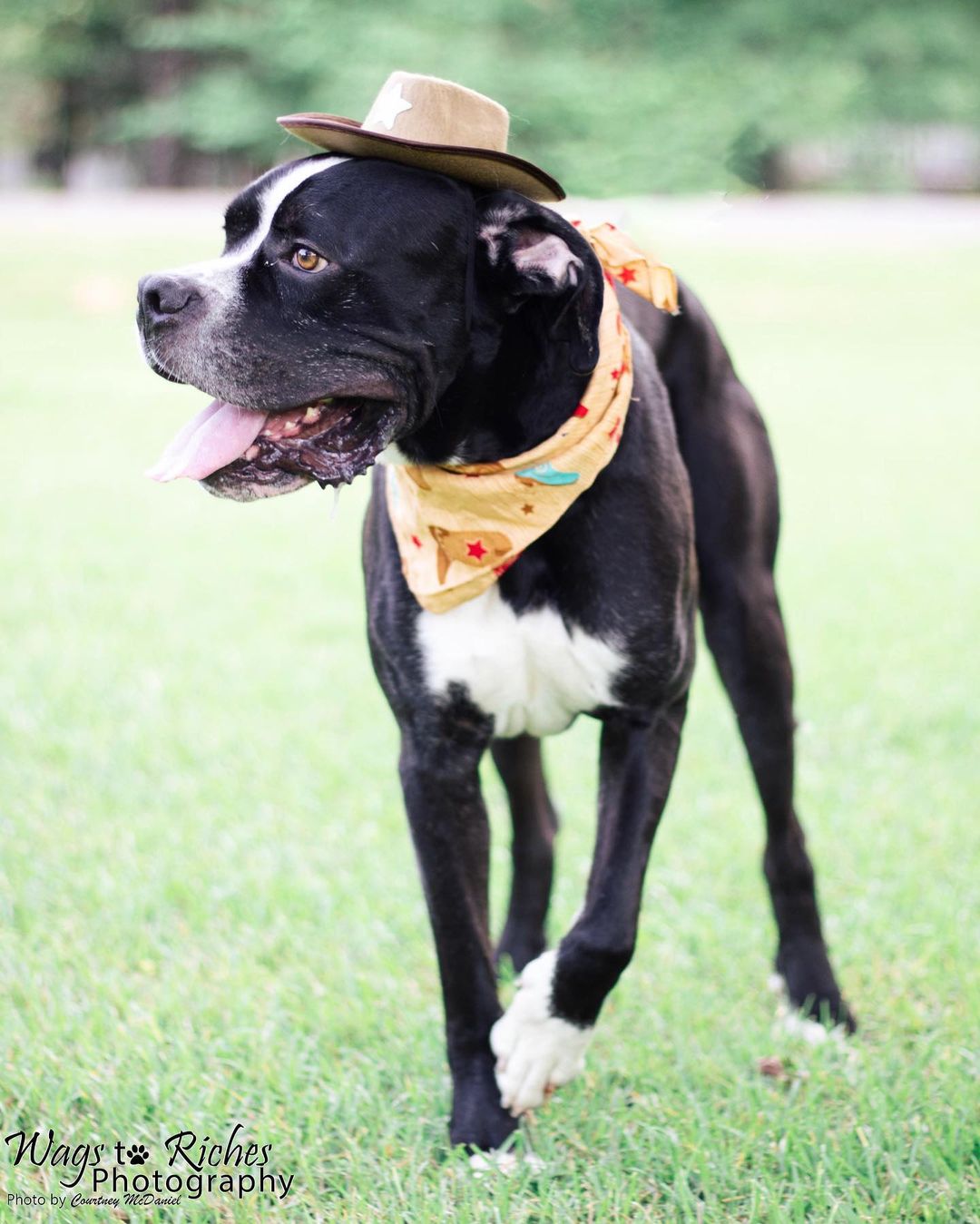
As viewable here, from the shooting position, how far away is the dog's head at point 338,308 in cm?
262

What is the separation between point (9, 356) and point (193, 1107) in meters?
13.4

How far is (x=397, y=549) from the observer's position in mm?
2934

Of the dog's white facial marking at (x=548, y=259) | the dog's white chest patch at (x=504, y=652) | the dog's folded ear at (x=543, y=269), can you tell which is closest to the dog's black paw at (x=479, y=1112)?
the dog's white chest patch at (x=504, y=652)

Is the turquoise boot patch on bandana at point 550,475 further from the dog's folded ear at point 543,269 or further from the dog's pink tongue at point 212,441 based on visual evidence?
the dog's pink tongue at point 212,441

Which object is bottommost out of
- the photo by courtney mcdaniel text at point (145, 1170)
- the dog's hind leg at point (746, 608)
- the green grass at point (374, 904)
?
the green grass at point (374, 904)

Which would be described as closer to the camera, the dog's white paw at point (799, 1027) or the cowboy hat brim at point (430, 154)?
the cowboy hat brim at point (430, 154)

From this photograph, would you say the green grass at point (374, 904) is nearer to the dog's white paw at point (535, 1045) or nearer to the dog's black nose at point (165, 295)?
the dog's white paw at point (535, 1045)

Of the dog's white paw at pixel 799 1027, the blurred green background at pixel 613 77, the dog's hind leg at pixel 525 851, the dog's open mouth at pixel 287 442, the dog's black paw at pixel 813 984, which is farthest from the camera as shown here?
the blurred green background at pixel 613 77

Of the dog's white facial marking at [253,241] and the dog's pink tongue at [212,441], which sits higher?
the dog's white facial marking at [253,241]

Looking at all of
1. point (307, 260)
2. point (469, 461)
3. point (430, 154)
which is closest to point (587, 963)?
point (469, 461)

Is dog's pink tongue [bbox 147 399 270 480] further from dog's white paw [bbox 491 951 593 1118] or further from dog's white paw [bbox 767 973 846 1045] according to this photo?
dog's white paw [bbox 767 973 846 1045]

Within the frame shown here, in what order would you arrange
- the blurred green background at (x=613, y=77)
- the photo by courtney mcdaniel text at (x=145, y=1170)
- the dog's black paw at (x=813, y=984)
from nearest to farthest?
the photo by courtney mcdaniel text at (x=145, y=1170) → the dog's black paw at (x=813, y=984) → the blurred green background at (x=613, y=77)

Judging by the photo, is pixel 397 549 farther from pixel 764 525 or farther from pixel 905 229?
pixel 905 229

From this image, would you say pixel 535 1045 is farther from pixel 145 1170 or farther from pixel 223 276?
pixel 223 276
